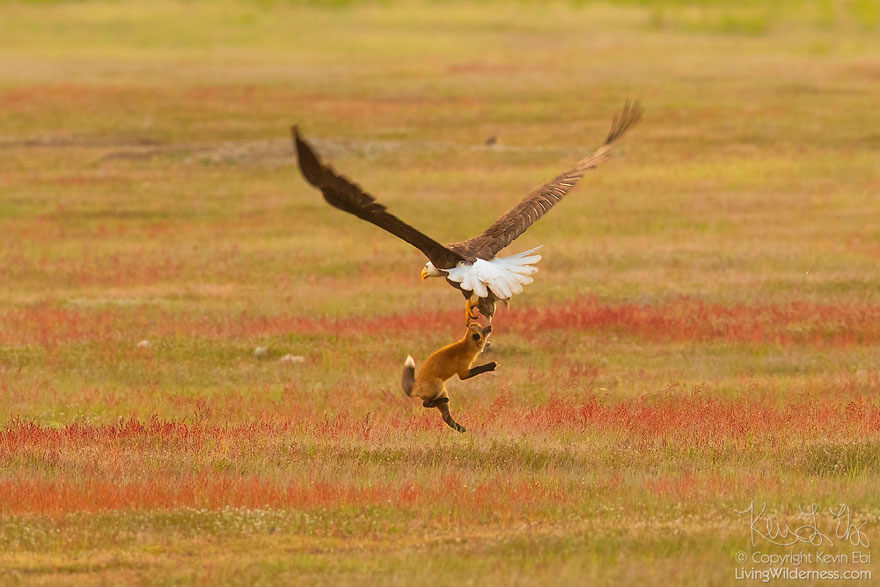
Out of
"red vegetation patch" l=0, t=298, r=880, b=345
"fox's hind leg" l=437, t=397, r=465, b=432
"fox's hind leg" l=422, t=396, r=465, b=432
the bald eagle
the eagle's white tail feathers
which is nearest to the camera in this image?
the bald eagle

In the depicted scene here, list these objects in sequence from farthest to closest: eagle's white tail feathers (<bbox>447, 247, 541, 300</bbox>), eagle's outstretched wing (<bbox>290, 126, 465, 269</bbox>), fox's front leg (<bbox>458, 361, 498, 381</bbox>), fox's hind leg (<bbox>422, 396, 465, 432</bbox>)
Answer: fox's hind leg (<bbox>422, 396, 465, 432</bbox>), fox's front leg (<bbox>458, 361, 498, 381</bbox>), eagle's white tail feathers (<bbox>447, 247, 541, 300</bbox>), eagle's outstretched wing (<bbox>290, 126, 465, 269</bbox>)

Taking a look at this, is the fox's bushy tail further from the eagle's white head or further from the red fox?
the eagle's white head

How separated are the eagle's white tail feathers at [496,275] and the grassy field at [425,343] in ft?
5.50

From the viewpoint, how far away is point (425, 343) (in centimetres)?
1966

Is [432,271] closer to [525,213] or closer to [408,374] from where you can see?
[408,374]

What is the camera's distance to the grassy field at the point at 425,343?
10141mm

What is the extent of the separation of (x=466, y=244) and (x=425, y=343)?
782 cm

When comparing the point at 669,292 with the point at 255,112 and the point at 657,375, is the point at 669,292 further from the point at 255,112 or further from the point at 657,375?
the point at 255,112

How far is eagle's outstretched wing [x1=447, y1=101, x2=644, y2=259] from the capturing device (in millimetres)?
12023

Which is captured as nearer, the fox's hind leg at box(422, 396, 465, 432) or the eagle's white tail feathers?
the eagle's white tail feathers

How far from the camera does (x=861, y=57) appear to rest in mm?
82312

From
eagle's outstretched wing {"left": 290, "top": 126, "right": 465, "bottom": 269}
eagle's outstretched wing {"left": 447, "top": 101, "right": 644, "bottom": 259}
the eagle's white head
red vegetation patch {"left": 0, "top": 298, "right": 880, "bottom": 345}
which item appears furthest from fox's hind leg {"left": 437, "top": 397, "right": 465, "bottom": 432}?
red vegetation patch {"left": 0, "top": 298, "right": 880, "bottom": 345}

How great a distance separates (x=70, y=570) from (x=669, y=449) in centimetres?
589

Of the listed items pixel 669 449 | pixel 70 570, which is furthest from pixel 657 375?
pixel 70 570
